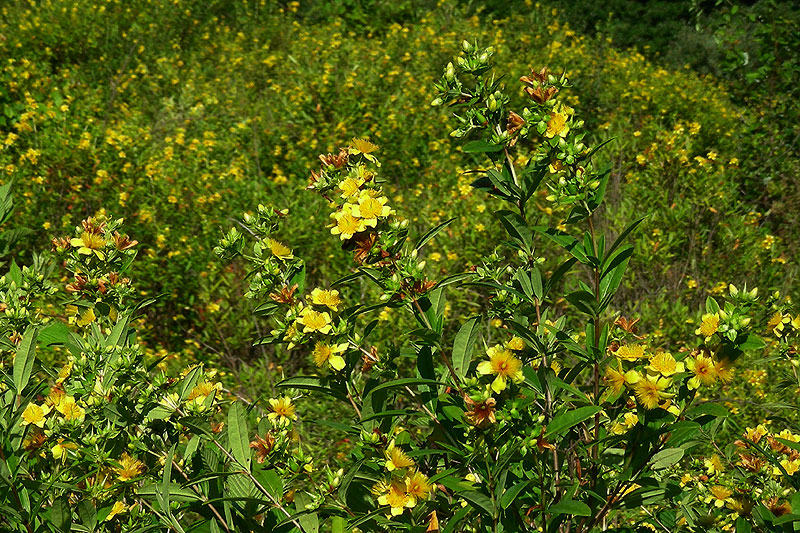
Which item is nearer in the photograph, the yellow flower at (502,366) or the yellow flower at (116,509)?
the yellow flower at (502,366)

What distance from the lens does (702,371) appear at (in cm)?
93

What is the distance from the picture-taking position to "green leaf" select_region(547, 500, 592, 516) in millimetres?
908

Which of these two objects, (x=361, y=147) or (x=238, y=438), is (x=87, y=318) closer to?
(x=238, y=438)

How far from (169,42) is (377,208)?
21.2 feet

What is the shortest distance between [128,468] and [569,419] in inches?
27.3

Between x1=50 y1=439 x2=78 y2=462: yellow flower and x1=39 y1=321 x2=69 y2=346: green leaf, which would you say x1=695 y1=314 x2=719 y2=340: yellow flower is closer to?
x1=50 y1=439 x2=78 y2=462: yellow flower

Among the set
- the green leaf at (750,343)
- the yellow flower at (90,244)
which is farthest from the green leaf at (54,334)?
the green leaf at (750,343)

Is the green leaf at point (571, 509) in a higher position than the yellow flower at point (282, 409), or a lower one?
higher

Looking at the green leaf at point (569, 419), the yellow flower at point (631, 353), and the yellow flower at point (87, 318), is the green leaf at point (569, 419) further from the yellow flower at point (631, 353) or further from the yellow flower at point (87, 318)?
the yellow flower at point (87, 318)

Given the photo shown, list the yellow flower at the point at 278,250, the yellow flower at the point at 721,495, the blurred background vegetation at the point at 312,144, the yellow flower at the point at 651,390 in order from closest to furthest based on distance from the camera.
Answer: the yellow flower at the point at 651,390
the yellow flower at the point at 278,250
the yellow flower at the point at 721,495
the blurred background vegetation at the point at 312,144

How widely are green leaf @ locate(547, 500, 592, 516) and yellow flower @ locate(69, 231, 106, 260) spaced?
0.89m

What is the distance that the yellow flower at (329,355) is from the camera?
1048 mm

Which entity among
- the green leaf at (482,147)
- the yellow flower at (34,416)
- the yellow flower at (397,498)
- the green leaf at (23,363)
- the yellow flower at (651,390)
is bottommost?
the yellow flower at (34,416)

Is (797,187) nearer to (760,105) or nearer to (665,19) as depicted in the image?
(760,105)
